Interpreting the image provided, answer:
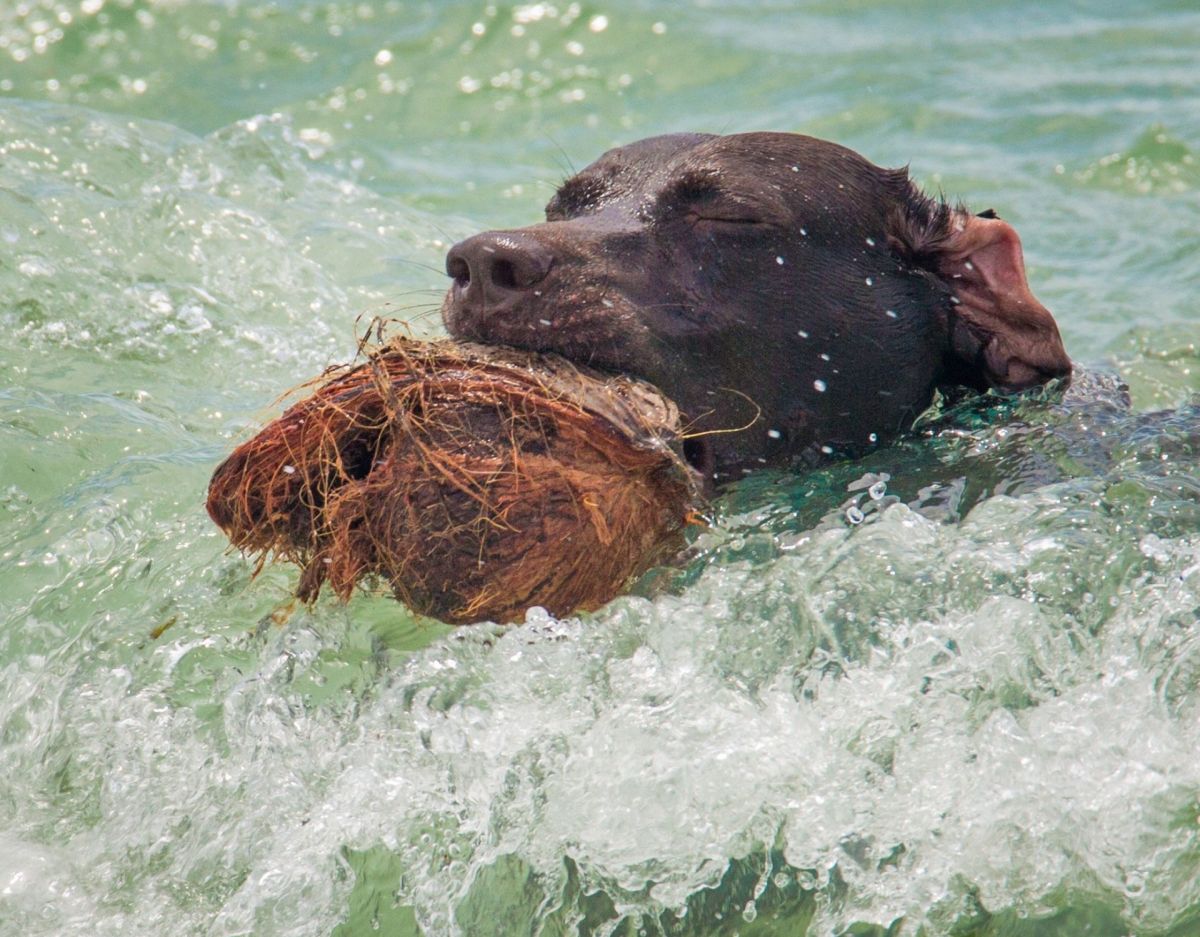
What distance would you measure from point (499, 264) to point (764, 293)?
2.43 ft

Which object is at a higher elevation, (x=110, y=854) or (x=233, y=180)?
(x=233, y=180)

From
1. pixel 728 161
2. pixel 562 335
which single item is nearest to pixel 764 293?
pixel 728 161

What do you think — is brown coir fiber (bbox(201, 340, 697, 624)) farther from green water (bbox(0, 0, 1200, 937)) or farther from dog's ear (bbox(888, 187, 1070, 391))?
dog's ear (bbox(888, 187, 1070, 391))

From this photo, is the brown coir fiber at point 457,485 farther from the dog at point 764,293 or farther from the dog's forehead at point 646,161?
the dog's forehead at point 646,161

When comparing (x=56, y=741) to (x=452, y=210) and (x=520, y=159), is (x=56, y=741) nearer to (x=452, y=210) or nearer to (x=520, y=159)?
(x=452, y=210)

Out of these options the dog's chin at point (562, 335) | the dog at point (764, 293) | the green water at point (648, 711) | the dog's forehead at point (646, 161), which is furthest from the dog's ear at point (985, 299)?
the dog's chin at point (562, 335)

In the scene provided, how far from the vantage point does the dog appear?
3.24m

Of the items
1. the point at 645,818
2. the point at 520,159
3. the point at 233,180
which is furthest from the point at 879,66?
the point at 645,818

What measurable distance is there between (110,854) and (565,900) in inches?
36.4

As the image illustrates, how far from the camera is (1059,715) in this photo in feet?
9.70

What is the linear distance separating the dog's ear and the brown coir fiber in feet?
4.44

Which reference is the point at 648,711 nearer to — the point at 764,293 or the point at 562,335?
the point at 562,335

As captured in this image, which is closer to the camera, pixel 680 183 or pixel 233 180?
pixel 680 183

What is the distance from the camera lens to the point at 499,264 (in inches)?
126
